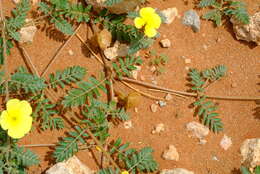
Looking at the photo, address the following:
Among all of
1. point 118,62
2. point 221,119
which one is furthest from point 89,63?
point 221,119

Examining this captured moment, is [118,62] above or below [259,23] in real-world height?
below

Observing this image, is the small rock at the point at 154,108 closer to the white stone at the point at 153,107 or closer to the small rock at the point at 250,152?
the white stone at the point at 153,107

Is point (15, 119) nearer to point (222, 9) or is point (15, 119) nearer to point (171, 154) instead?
point (171, 154)

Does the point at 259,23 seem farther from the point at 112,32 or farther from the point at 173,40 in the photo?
the point at 112,32

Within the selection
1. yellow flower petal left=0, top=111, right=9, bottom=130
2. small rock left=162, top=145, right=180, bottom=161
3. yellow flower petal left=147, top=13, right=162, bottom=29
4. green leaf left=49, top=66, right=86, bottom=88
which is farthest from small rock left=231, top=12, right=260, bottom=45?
yellow flower petal left=0, top=111, right=9, bottom=130

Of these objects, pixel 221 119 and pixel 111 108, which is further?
pixel 221 119

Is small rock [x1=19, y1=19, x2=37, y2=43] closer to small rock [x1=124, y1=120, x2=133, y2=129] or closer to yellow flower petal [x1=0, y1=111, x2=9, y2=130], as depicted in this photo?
yellow flower petal [x1=0, y1=111, x2=9, y2=130]
